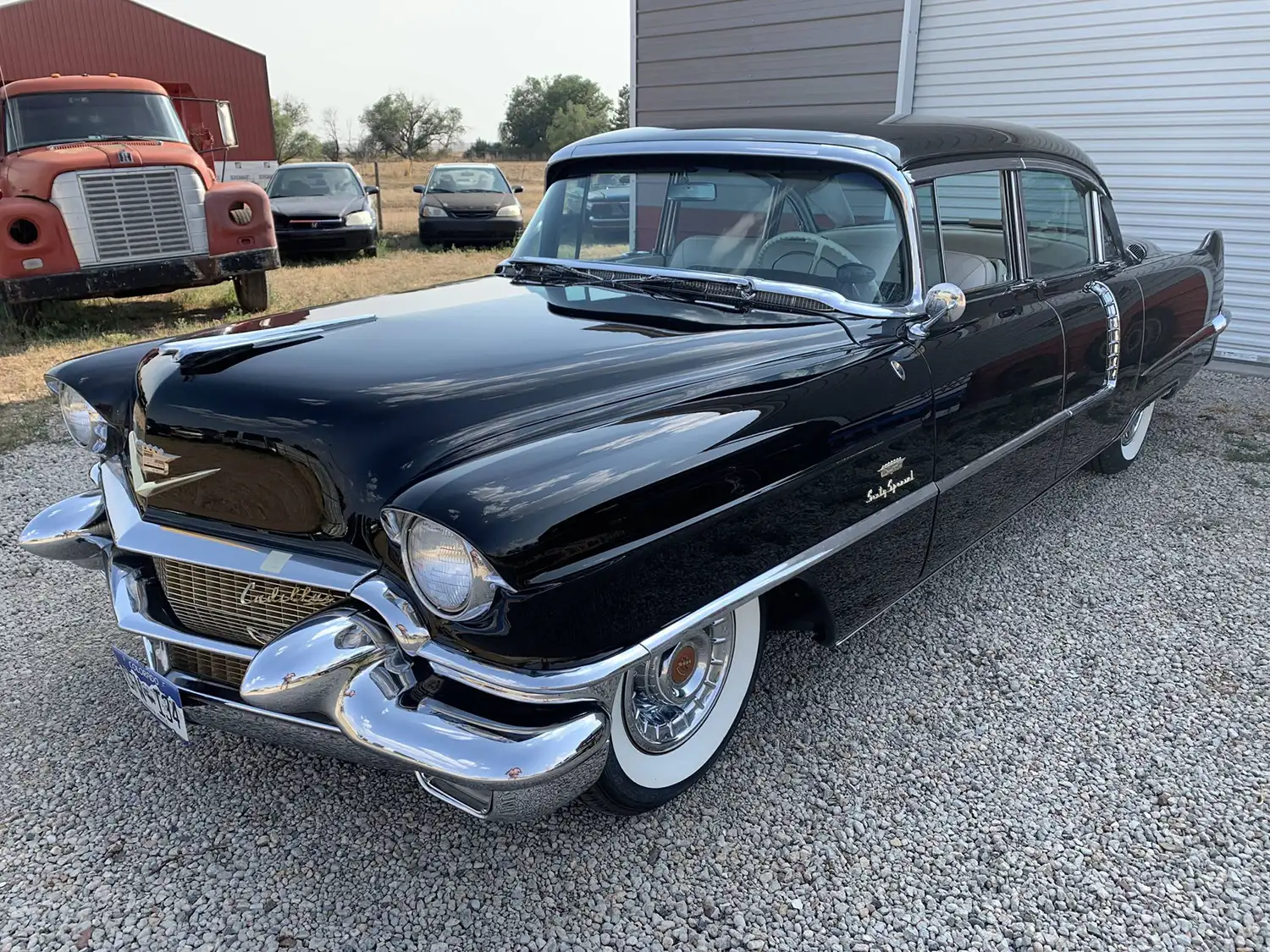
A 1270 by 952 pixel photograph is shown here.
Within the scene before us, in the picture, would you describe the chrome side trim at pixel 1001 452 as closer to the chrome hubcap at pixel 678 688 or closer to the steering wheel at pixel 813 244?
the steering wheel at pixel 813 244

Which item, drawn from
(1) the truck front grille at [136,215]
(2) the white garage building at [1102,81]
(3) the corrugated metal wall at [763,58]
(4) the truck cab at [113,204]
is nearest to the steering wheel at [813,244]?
(2) the white garage building at [1102,81]

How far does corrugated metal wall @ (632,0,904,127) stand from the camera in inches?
316

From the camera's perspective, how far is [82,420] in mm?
2680

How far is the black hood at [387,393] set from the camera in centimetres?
193

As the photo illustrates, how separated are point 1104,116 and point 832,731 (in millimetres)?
6679

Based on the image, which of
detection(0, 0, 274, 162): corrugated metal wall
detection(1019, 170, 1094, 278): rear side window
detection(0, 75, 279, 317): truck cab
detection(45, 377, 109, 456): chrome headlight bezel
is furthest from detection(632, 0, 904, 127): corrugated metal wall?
detection(0, 0, 274, 162): corrugated metal wall

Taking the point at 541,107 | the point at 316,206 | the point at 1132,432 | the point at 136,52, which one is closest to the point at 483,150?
the point at 541,107

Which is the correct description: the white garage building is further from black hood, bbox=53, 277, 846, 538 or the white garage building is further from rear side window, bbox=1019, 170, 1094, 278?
black hood, bbox=53, 277, 846, 538

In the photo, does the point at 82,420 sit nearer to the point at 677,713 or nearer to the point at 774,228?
the point at 677,713

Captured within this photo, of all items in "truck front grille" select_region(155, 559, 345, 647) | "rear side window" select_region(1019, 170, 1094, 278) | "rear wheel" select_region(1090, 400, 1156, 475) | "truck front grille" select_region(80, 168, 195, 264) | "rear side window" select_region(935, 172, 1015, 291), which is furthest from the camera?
"truck front grille" select_region(80, 168, 195, 264)

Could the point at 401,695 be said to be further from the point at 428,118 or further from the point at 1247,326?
the point at 428,118

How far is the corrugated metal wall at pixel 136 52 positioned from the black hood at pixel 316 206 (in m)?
9.22

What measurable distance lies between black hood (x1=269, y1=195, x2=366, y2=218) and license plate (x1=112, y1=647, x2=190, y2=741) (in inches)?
435

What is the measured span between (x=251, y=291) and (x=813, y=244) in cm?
742
